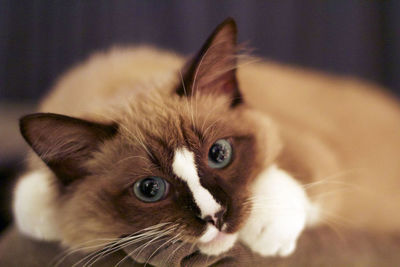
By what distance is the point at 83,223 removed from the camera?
0.96m

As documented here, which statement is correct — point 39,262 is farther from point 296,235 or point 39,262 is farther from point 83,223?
point 296,235

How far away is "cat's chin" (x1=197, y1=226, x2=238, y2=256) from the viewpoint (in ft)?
2.82

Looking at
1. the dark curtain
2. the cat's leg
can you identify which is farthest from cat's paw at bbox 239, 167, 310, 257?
the dark curtain

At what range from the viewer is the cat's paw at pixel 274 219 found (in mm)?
942

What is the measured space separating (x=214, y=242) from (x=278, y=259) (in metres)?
0.18

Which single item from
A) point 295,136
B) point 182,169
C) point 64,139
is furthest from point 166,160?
point 295,136

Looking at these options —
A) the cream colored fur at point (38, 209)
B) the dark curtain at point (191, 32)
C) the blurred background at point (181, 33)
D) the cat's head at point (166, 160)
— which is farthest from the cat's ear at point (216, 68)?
the dark curtain at point (191, 32)

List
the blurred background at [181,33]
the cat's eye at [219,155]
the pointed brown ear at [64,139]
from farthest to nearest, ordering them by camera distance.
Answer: the blurred background at [181,33], the cat's eye at [219,155], the pointed brown ear at [64,139]

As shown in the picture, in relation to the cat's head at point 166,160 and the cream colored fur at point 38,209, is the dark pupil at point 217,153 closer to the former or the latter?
the cat's head at point 166,160

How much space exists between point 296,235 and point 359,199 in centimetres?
61

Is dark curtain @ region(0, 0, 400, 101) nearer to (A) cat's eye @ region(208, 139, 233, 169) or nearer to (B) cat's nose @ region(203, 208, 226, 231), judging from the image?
(A) cat's eye @ region(208, 139, 233, 169)

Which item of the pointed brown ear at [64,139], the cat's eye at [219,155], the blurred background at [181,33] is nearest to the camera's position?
the pointed brown ear at [64,139]

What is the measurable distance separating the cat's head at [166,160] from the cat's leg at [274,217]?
48 mm

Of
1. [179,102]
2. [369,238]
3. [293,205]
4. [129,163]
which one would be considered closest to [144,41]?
[179,102]
